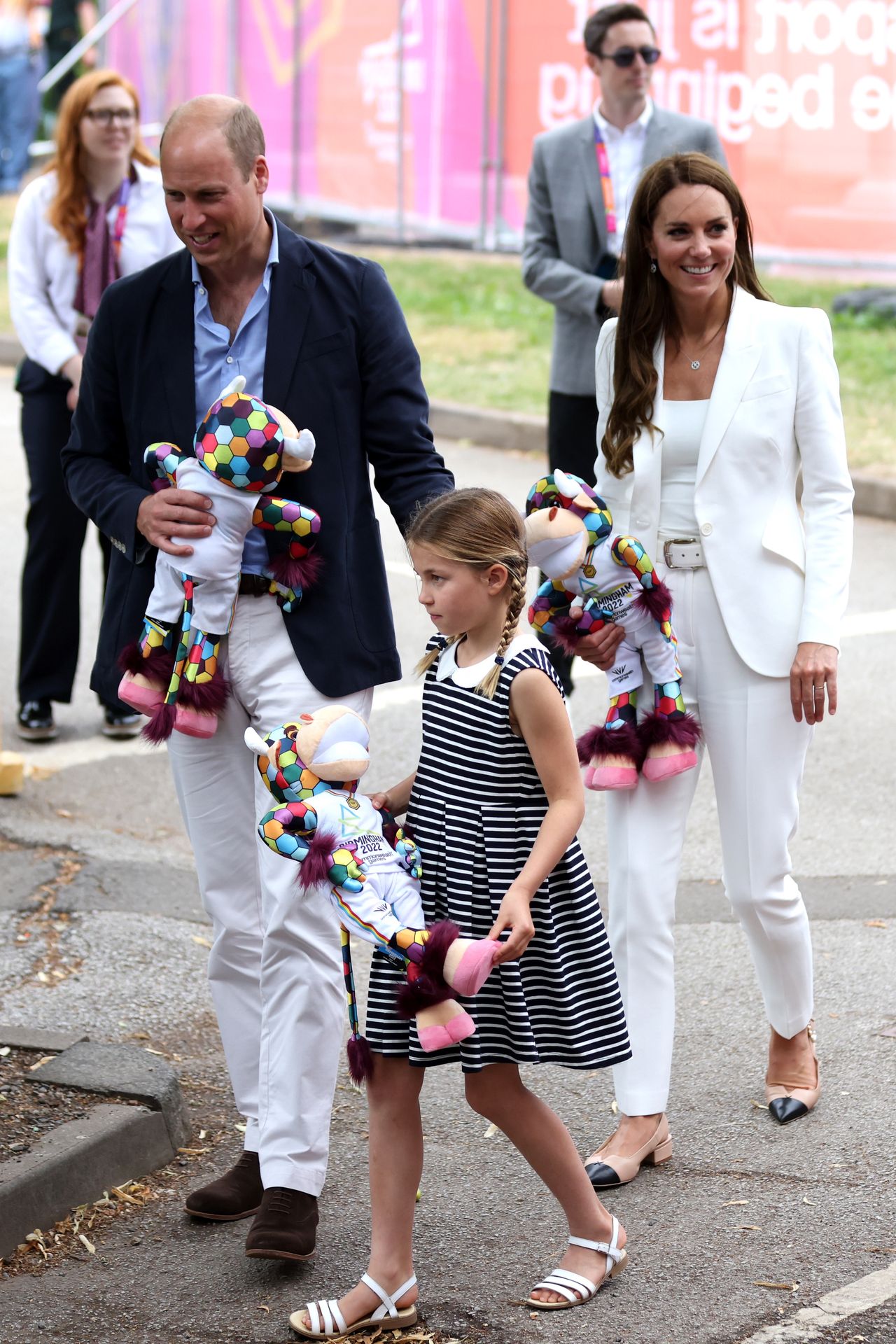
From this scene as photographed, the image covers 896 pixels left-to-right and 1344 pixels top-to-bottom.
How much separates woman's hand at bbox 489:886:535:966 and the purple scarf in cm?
432

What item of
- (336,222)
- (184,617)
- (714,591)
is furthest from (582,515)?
(336,222)

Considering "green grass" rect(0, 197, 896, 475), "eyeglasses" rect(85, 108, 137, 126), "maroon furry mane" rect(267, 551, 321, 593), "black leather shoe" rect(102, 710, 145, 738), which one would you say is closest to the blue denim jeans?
"green grass" rect(0, 197, 896, 475)

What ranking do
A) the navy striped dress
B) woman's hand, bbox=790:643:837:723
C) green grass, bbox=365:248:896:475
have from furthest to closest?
1. green grass, bbox=365:248:896:475
2. woman's hand, bbox=790:643:837:723
3. the navy striped dress

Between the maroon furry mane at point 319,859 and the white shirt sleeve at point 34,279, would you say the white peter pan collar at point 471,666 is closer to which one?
the maroon furry mane at point 319,859

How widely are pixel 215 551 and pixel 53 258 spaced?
383cm

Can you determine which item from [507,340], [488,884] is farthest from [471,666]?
[507,340]

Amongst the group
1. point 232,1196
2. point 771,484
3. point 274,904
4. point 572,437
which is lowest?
point 232,1196

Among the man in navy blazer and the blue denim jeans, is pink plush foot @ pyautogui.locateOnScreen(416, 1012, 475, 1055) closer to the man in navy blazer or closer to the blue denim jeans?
the man in navy blazer

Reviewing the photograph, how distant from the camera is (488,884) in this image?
3.40m

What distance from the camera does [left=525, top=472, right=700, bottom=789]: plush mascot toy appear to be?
3.79 meters

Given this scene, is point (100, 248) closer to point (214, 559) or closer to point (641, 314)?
point (641, 314)

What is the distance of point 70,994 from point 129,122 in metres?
3.44

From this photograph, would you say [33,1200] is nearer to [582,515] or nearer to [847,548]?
[582,515]

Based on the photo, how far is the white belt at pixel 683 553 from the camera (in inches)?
163
